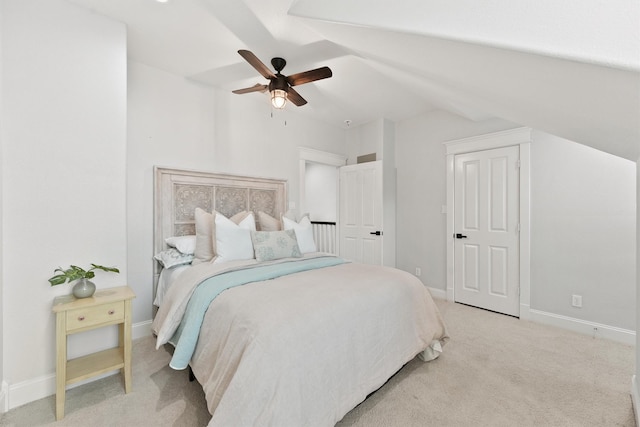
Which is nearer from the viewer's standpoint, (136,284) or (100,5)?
(100,5)

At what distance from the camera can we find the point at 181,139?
9.65ft

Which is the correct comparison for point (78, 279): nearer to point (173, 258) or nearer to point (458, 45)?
point (173, 258)

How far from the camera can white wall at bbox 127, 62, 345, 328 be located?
2666 mm

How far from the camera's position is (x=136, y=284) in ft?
8.77

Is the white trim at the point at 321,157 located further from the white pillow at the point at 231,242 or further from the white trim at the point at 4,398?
the white trim at the point at 4,398

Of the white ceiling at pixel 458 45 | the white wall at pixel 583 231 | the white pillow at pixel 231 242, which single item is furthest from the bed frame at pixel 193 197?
the white wall at pixel 583 231

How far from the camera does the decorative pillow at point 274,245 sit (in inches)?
97.7

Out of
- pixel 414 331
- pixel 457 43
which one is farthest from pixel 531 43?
pixel 414 331

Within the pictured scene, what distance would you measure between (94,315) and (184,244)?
0.96 metres

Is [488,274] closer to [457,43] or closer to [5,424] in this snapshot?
[457,43]

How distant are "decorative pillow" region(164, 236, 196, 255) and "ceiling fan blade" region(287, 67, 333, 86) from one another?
1748 millimetres

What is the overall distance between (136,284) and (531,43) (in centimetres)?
328

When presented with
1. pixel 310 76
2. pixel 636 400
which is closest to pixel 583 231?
pixel 636 400

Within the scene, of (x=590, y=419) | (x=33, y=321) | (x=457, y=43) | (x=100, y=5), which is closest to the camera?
(x=457, y=43)
